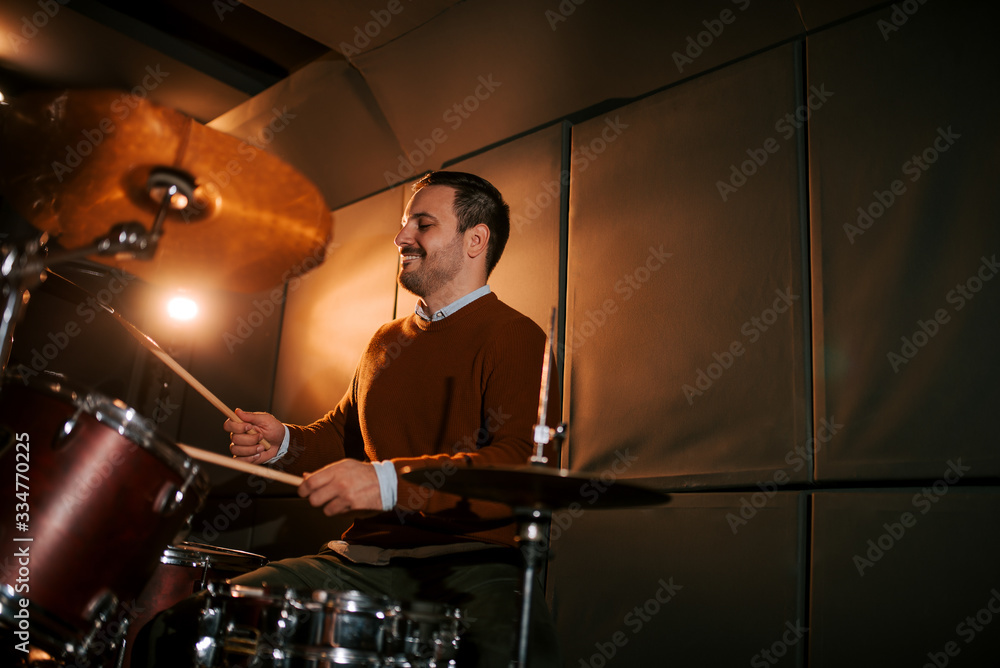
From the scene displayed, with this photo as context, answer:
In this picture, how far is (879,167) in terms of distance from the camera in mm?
1884

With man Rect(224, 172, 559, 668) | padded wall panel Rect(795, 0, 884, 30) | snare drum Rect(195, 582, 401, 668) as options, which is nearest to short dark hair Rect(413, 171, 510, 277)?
man Rect(224, 172, 559, 668)

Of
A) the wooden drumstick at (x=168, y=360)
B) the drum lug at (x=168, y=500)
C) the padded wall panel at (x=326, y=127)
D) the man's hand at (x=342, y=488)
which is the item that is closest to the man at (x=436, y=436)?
the man's hand at (x=342, y=488)

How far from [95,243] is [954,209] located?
5.95ft

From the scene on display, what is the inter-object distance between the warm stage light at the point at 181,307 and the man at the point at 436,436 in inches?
64.6

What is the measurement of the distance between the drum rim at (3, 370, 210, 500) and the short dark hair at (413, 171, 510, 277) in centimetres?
Answer: 117

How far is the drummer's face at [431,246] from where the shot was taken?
7.45ft

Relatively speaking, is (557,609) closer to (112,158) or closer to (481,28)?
(112,158)

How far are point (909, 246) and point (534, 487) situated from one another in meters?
1.16

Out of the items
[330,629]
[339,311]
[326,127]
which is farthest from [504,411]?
[326,127]

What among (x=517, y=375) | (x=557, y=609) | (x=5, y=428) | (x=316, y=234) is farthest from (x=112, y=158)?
(x=557, y=609)

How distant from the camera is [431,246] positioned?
2.28m

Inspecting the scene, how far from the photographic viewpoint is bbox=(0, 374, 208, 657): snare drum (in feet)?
4.37

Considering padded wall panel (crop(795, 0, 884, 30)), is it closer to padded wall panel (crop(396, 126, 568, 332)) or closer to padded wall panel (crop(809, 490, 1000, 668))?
padded wall panel (crop(396, 126, 568, 332))

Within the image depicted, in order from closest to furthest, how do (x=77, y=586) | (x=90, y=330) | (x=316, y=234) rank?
1. (x=77, y=586)
2. (x=316, y=234)
3. (x=90, y=330)
